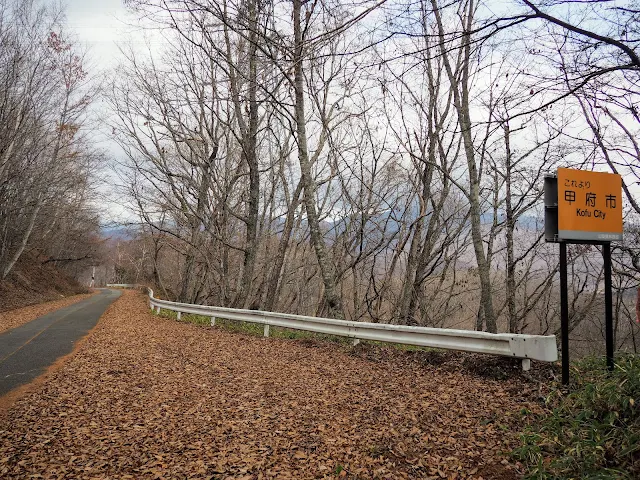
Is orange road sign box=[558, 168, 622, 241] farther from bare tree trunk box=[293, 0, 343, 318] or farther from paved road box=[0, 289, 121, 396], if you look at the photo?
paved road box=[0, 289, 121, 396]

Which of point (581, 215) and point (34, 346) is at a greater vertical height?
point (581, 215)

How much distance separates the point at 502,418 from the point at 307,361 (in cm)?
389

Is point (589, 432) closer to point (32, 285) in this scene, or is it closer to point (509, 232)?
point (509, 232)

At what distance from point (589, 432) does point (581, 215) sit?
2580 mm

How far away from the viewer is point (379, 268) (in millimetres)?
16781

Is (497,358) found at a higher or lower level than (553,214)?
lower

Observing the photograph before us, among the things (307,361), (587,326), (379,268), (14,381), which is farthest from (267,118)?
(587,326)

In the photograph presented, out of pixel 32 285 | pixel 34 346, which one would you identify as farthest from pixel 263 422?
pixel 32 285

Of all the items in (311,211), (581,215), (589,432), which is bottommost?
(589,432)

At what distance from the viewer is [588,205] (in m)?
5.17

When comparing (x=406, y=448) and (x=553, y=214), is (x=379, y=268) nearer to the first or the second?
(x=553, y=214)

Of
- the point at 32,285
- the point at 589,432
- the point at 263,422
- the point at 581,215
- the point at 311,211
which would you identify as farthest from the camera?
the point at 32,285

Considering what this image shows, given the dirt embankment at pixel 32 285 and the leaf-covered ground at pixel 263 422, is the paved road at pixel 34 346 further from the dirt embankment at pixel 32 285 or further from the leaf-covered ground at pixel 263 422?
the dirt embankment at pixel 32 285

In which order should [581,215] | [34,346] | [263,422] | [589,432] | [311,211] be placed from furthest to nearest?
[311,211]
[34,346]
[581,215]
[263,422]
[589,432]
